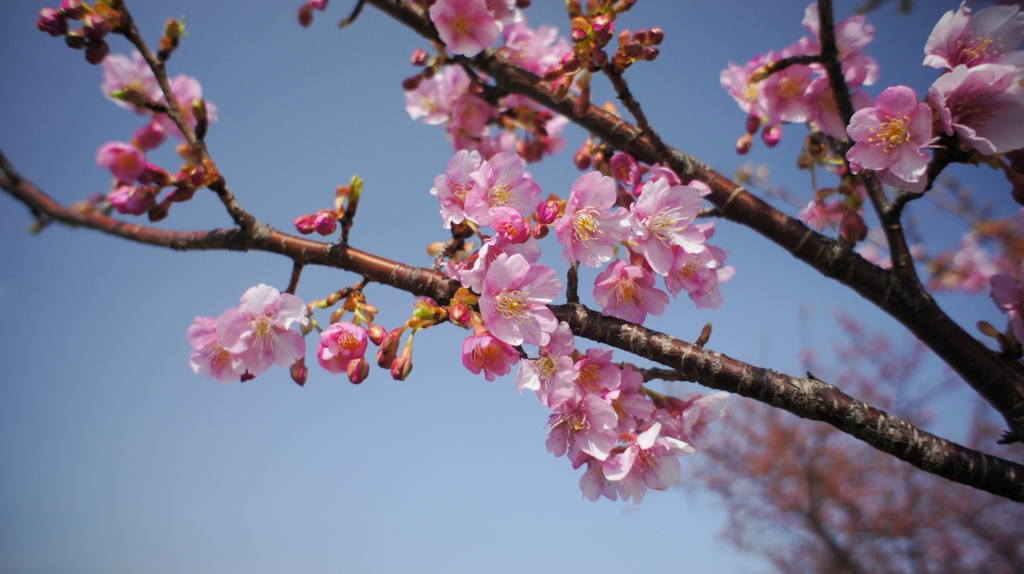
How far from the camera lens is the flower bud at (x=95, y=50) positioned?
1.62 m

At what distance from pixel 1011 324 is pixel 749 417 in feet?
37.8

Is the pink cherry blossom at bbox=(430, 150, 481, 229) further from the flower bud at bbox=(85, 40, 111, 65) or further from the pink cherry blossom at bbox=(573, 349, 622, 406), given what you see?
the flower bud at bbox=(85, 40, 111, 65)

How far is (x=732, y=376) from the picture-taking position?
4.38 feet

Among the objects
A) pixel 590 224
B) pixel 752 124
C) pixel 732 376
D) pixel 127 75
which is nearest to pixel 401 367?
pixel 590 224

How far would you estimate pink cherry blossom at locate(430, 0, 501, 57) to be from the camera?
1.80 m

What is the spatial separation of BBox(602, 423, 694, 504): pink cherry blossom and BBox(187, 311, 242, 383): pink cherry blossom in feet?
3.79

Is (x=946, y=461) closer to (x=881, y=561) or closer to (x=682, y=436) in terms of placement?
(x=682, y=436)

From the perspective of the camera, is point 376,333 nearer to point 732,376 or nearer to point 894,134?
point 732,376

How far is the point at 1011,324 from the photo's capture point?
1.56 meters

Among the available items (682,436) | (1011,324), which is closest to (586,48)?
(682,436)

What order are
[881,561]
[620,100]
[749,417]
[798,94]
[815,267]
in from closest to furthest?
[620,100] < [815,267] < [798,94] < [881,561] < [749,417]

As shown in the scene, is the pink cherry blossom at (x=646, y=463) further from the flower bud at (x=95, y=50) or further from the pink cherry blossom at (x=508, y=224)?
the flower bud at (x=95, y=50)

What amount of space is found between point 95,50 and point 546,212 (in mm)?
1592

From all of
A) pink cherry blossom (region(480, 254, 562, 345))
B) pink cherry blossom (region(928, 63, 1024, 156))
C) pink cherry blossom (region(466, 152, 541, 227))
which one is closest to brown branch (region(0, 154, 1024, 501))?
pink cherry blossom (region(480, 254, 562, 345))
